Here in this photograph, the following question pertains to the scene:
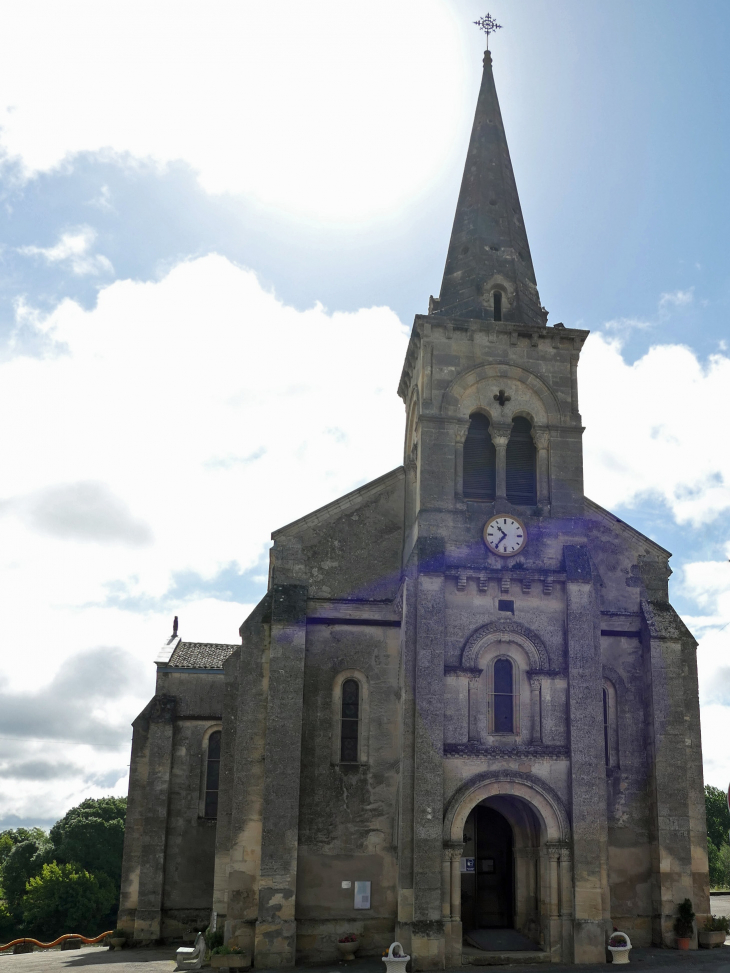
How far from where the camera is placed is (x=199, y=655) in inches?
1446

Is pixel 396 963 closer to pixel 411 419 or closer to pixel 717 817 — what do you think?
pixel 411 419

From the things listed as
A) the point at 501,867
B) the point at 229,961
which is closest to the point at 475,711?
the point at 501,867

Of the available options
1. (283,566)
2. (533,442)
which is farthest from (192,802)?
(533,442)

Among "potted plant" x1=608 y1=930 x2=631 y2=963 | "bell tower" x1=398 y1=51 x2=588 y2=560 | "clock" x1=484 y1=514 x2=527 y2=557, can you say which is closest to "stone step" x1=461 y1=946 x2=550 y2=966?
"potted plant" x1=608 y1=930 x2=631 y2=963

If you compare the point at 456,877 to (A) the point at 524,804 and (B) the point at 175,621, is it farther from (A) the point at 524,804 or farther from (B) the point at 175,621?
(B) the point at 175,621

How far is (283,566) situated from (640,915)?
1513 cm

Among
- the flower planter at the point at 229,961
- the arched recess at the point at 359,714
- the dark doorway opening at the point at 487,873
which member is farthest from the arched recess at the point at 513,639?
the flower planter at the point at 229,961

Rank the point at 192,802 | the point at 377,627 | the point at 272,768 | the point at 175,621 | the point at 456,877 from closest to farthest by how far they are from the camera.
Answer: the point at 456,877 < the point at 272,768 < the point at 377,627 < the point at 192,802 < the point at 175,621

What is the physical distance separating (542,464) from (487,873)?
1308 cm

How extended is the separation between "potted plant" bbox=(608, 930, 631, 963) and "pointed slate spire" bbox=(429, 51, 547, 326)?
758 inches

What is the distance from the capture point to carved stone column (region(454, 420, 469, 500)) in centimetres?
2748

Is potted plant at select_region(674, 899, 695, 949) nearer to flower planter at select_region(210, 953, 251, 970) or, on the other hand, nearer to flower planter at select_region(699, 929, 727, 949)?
flower planter at select_region(699, 929, 727, 949)

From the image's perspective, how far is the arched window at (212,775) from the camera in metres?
33.1

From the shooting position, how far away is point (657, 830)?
25953 mm
